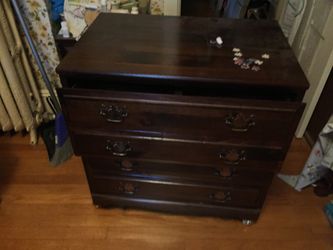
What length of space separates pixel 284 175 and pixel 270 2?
139 cm

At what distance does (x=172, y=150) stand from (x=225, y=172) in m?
0.25

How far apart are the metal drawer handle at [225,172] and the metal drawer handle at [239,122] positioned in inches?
8.4

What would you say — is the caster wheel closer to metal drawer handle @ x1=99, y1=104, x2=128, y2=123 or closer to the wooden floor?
the wooden floor

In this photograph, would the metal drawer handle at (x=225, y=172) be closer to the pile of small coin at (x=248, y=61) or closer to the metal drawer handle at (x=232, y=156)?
the metal drawer handle at (x=232, y=156)

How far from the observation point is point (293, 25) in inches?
65.4

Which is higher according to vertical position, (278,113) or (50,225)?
(278,113)

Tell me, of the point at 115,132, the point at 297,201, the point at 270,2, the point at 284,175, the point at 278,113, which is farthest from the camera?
the point at 270,2

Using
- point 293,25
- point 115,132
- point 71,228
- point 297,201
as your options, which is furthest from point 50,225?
point 293,25

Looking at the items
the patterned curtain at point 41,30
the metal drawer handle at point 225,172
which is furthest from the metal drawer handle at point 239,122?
the patterned curtain at point 41,30

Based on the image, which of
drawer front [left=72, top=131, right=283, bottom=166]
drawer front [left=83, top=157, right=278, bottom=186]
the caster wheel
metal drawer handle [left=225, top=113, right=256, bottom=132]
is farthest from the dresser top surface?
the caster wheel

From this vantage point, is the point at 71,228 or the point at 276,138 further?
the point at 71,228

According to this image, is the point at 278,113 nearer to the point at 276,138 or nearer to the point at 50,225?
the point at 276,138

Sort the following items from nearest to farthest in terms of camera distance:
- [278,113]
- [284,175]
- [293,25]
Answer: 1. [278,113]
2. [284,175]
3. [293,25]

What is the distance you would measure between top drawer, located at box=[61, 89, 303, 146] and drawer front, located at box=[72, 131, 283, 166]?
0.11 feet
